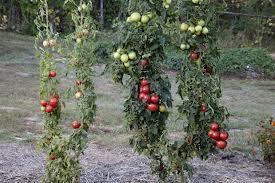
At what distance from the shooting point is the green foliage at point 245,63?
1014cm

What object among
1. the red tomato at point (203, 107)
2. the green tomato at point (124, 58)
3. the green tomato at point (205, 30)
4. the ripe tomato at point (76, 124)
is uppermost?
the green tomato at point (205, 30)

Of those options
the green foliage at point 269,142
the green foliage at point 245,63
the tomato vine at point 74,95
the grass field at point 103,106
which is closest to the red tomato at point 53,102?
the tomato vine at point 74,95

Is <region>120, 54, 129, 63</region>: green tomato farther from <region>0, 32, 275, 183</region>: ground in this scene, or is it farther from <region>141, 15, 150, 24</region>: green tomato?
<region>0, 32, 275, 183</region>: ground

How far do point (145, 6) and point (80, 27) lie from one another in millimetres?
493

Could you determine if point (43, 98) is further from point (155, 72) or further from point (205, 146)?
point (205, 146)

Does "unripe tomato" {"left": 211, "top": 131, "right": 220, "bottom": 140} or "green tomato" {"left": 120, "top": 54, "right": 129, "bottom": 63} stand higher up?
"green tomato" {"left": 120, "top": 54, "right": 129, "bottom": 63}

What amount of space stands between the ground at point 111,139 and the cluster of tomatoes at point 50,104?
683mm

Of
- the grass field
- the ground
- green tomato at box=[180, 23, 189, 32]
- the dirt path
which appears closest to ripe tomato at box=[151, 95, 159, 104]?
the ground

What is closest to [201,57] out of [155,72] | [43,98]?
[155,72]

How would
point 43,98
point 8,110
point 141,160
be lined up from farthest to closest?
point 8,110
point 141,160
point 43,98

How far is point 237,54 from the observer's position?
34.0 feet

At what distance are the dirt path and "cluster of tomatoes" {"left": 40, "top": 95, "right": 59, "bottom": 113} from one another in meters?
0.67

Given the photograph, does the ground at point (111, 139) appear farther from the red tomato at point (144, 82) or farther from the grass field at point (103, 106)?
the red tomato at point (144, 82)

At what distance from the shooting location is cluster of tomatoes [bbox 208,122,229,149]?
2.77 metres
